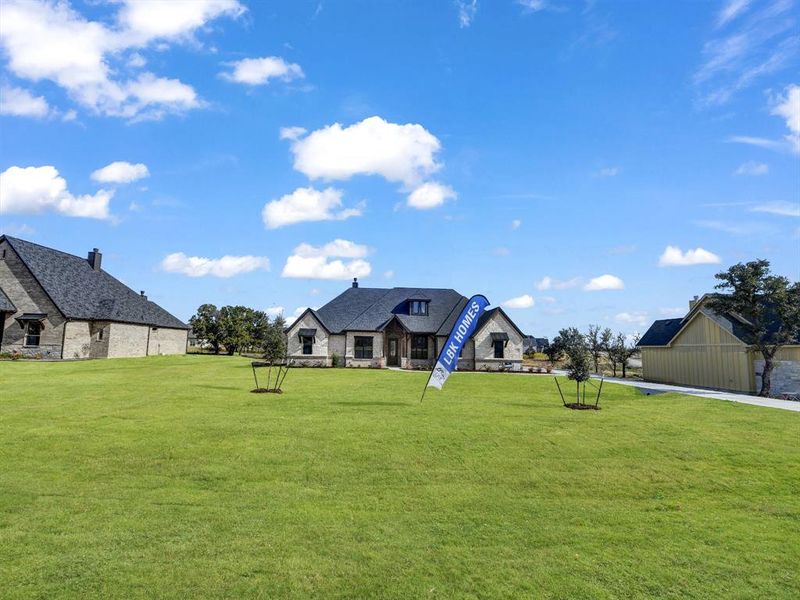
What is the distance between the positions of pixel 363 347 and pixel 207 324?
90.6ft

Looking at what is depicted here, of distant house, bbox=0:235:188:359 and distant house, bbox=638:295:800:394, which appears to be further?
distant house, bbox=0:235:188:359

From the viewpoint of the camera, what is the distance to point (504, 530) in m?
8.12

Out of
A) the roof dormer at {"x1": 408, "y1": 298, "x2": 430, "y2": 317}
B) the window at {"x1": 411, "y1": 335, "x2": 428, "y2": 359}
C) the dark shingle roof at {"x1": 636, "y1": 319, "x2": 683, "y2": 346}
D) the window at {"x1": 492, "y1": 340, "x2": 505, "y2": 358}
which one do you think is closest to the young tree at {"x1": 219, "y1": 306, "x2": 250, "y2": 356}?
the roof dormer at {"x1": 408, "y1": 298, "x2": 430, "y2": 317}

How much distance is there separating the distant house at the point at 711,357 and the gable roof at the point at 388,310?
13.1m

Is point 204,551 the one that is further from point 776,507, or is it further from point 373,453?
point 776,507

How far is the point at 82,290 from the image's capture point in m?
45.2

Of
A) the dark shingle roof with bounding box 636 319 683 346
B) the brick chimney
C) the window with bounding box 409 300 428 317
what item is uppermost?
the brick chimney

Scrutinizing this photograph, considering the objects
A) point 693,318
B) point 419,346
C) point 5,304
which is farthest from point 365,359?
point 5,304

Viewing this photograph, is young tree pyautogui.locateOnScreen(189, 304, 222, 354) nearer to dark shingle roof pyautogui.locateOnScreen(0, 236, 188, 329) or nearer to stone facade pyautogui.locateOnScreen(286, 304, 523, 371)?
dark shingle roof pyautogui.locateOnScreen(0, 236, 188, 329)

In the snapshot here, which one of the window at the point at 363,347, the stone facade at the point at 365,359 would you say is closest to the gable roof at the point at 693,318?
the stone facade at the point at 365,359

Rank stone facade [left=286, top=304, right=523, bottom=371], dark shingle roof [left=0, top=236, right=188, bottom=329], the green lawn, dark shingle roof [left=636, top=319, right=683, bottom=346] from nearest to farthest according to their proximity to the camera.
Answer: the green lawn < dark shingle roof [left=636, top=319, right=683, bottom=346] < dark shingle roof [left=0, top=236, right=188, bottom=329] < stone facade [left=286, top=304, right=523, bottom=371]

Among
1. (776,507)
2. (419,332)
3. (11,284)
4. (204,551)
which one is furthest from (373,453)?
(11,284)

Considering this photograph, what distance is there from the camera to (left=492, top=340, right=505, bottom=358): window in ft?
138

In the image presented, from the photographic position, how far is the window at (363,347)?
142 feet
